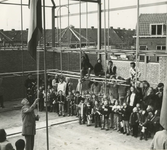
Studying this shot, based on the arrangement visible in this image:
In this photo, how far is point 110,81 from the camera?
11367 millimetres

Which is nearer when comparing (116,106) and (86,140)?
(86,140)

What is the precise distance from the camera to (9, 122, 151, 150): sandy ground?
27.9 feet

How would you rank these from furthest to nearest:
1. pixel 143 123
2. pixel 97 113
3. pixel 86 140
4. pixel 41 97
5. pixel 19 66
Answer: pixel 19 66, pixel 41 97, pixel 97 113, pixel 86 140, pixel 143 123

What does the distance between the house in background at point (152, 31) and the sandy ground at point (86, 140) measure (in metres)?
22.3

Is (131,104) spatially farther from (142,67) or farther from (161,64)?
(142,67)

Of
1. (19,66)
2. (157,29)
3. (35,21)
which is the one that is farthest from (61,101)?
(157,29)

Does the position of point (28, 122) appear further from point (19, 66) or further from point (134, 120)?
point (19, 66)

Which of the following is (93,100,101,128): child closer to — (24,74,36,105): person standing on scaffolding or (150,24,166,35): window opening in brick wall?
(24,74,36,105): person standing on scaffolding

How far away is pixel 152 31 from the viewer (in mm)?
32562

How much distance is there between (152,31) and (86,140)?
1006 inches

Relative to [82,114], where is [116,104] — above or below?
above

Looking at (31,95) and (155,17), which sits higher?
(155,17)

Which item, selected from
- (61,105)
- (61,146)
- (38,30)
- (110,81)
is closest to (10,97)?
(61,105)

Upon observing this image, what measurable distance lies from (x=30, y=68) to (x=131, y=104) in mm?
8337
